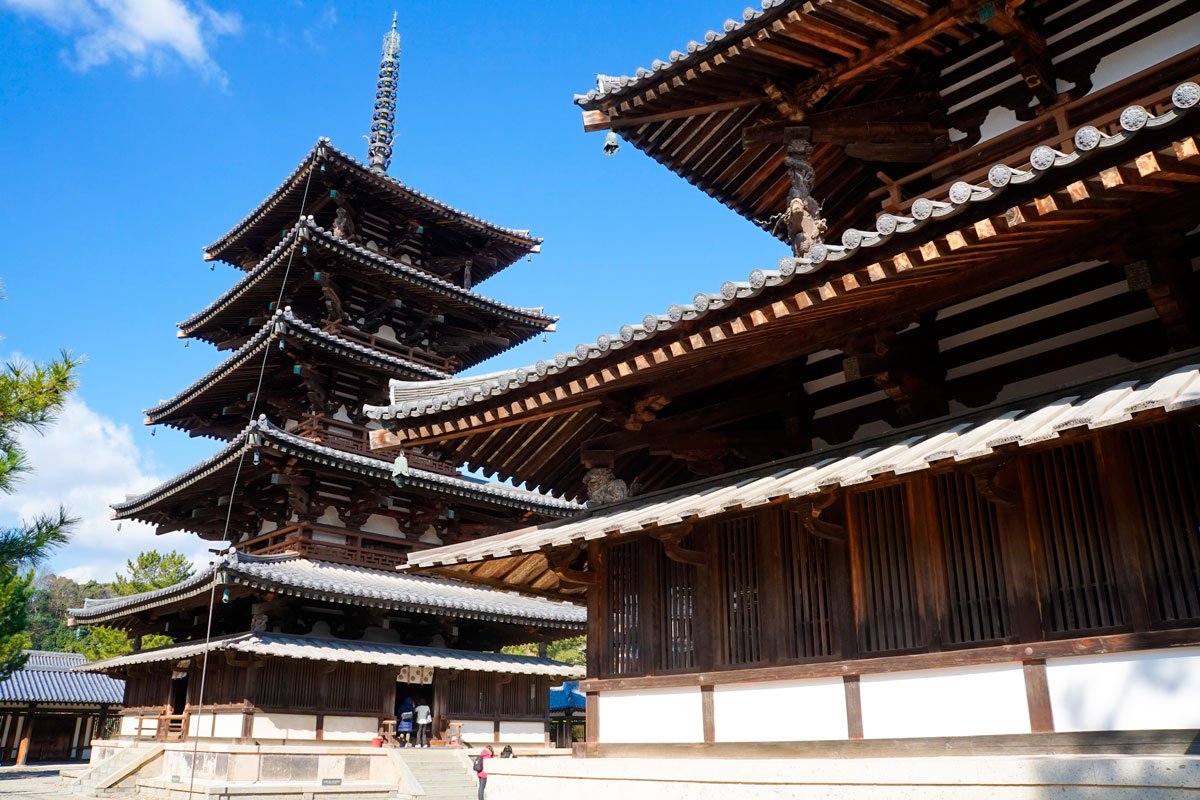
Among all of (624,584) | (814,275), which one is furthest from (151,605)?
(814,275)

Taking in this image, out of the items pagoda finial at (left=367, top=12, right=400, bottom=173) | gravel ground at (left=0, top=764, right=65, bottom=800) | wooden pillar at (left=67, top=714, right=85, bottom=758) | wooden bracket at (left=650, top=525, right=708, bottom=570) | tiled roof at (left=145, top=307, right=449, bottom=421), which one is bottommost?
gravel ground at (left=0, top=764, right=65, bottom=800)

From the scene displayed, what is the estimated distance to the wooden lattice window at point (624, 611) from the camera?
8367 mm

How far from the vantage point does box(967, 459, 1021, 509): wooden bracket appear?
586 centimetres

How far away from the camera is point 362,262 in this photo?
27250 mm

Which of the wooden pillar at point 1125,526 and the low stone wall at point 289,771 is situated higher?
the wooden pillar at point 1125,526

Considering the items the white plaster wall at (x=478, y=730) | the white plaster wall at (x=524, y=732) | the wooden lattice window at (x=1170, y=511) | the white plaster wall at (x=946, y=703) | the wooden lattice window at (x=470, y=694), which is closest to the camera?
the wooden lattice window at (x=1170, y=511)

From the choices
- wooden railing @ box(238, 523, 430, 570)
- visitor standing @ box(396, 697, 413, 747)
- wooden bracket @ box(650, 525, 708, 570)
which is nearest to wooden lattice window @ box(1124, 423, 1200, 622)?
wooden bracket @ box(650, 525, 708, 570)

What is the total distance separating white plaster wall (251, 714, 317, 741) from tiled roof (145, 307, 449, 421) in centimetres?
981

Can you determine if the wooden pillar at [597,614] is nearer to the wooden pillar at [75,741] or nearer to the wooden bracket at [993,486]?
the wooden bracket at [993,486]

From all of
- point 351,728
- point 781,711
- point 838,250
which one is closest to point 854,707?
point 781,711

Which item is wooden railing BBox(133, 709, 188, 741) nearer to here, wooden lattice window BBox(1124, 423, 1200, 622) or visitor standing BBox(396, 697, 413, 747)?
→ visitor standing BBox(396, 697, 413, 747)

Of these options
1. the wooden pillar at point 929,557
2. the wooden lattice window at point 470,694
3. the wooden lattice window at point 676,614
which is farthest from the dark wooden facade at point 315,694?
the wooden pillar at point 929,557

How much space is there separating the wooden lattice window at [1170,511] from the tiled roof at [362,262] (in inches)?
938

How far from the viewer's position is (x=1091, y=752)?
5.42 metres
